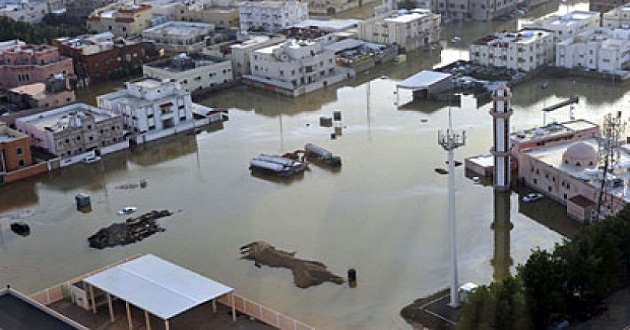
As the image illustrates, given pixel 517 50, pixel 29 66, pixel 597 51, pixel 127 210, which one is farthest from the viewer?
pixel 29 66

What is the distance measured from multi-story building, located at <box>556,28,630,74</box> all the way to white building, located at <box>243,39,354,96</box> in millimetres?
3829

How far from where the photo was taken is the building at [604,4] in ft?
62.5

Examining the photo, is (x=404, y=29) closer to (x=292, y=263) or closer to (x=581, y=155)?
(x=581, y=155)

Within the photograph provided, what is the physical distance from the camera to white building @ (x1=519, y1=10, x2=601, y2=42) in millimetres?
16406

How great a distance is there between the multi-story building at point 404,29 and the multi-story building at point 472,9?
212 centimetres

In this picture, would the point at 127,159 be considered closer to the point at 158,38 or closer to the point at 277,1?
the point at 158,38

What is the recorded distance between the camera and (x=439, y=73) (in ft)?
50.0

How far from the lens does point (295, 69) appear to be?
1581 centimetres

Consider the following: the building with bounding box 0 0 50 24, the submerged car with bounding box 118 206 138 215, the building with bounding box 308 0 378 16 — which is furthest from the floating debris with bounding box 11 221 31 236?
the building with bounding box 308 0 378 16

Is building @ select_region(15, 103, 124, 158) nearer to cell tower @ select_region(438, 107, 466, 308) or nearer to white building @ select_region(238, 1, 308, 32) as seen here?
cell tower @ select_region(438, 107, 466, 308)

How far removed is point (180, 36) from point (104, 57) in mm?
1955

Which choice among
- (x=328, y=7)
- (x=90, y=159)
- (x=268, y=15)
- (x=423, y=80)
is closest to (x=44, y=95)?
(x=90, y=159)

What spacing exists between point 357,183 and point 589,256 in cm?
405

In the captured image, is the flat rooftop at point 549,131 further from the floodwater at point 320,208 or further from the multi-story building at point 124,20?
the multi-story building at point 124,20
